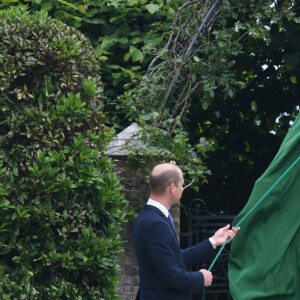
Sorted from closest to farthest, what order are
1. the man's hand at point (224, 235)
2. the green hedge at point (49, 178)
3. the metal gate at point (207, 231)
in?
the man's hand at point (224, 235)
the green hedge at point (49, 178)
the metal gate at point (207, 231)

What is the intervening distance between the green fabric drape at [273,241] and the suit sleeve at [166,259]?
39 centimetres

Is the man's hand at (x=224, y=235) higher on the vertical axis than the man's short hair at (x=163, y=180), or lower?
lower

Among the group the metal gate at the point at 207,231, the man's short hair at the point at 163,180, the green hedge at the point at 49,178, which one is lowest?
the metal gate at the point at 207,231

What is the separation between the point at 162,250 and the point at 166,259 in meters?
0.05

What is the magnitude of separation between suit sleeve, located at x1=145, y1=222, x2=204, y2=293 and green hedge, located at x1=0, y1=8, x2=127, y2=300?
900 mm

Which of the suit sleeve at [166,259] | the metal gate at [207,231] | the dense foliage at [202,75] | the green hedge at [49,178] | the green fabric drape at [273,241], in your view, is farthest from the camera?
the metal gate at [207,231]

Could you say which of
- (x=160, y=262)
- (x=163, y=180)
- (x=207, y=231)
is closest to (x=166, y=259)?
(x=160, y=262)

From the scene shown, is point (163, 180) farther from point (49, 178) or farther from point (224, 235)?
point (49, 178)

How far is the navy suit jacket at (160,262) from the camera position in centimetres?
346

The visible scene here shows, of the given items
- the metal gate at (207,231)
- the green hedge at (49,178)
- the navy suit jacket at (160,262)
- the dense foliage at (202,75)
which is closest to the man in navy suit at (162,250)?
the navy suit jacket at (160,262)

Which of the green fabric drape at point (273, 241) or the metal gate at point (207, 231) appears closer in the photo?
the green fabric drape at point (273, 241)

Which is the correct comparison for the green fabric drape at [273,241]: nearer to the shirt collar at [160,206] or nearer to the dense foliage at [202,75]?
the shirt collar at [160,206]

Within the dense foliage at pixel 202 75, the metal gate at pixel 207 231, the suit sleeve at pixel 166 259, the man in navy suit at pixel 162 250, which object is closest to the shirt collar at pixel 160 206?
the man in navy suit at pixel 162 250

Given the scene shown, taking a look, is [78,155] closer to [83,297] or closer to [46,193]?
[46,193]
